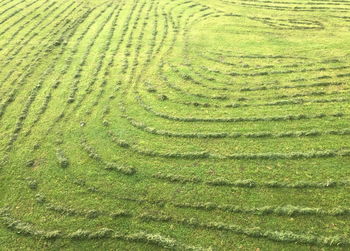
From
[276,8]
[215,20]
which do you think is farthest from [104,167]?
[276,8]

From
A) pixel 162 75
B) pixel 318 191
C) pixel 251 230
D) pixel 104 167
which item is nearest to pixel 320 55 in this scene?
pixel 162 75

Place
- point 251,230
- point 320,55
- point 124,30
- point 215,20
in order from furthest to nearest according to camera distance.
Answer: point 215,20 < point 124,30 < point 320,55 < point 251,230

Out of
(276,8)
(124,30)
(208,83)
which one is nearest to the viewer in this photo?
(208,83)

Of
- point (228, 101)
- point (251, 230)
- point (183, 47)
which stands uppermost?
point (183, 47)

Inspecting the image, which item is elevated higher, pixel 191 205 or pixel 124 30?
pixel 124 30

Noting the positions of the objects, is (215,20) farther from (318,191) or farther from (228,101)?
(318,191)

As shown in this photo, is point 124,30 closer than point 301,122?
No
